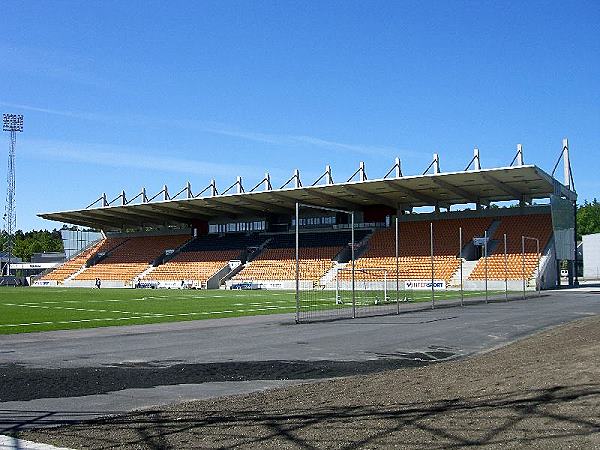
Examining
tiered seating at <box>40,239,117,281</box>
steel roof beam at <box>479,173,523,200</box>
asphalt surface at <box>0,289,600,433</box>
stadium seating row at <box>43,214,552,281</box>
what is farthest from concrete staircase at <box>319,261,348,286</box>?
tiered seating at <box>40,239,117,281</box>

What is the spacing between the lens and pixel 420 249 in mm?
59000

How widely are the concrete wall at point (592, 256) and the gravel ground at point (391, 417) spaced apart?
311 feet

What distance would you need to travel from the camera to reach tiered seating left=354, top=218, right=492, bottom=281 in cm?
5566

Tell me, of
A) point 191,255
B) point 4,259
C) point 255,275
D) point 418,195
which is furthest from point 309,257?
point 4,259

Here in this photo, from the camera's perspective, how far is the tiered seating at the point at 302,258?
61781 millimetres

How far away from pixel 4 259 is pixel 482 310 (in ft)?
350

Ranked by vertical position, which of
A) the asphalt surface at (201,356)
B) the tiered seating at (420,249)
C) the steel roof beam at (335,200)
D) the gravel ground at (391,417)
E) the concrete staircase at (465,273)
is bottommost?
the asphalt surface at (201,356)

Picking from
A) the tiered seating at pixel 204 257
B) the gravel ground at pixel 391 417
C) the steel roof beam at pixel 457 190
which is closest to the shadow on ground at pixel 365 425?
the gravel ground at pixel 391 417

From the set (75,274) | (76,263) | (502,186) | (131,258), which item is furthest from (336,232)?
(76,263)

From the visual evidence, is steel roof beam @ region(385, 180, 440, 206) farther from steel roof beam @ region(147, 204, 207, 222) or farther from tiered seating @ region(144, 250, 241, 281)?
steel roof beam @ region(147, 204, 207, 222)

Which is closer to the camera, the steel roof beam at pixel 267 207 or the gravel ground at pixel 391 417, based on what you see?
the gravel ground at pixel 391 417

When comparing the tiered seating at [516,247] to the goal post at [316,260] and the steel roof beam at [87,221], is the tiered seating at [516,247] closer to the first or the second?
the goal post at [316,260]

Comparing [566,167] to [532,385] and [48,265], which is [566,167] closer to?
[532,385]

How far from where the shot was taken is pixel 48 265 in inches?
4131
